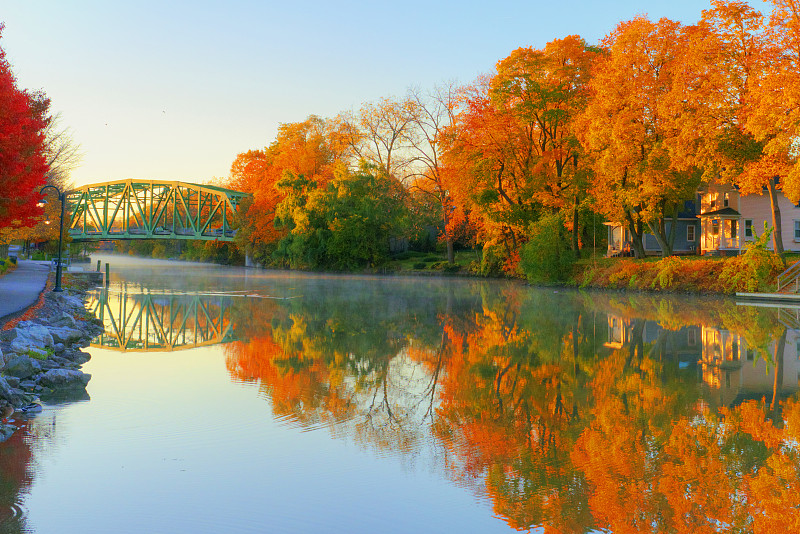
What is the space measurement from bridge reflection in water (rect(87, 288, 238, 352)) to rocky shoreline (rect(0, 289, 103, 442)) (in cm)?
→ 125

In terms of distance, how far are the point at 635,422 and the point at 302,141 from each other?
7102 centimetres

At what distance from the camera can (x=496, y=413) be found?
946cm

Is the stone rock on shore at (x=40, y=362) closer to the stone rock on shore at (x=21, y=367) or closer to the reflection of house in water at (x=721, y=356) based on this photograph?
the stone rock on shore at (x=21, y=367)

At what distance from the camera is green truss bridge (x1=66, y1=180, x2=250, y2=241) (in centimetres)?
9400

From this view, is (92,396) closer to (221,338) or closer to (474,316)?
(221,338)

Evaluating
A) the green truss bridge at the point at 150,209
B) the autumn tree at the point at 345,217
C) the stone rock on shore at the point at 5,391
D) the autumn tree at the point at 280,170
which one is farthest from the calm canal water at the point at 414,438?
the green truss bridge at the point at 150,209

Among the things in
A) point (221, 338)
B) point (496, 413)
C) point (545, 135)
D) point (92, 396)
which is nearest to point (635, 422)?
point (496, 413)

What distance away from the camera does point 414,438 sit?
8.26 m

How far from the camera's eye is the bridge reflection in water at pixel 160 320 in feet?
54.5

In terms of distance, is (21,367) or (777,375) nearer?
(21,367)

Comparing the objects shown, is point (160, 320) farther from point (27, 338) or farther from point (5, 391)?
point (5, 391)

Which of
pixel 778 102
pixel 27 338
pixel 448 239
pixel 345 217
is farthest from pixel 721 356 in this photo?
pixel 345 217

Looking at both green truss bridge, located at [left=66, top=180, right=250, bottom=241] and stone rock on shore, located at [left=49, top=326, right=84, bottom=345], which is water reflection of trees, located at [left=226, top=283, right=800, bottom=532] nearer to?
stone rock on shore, located at [left=49, top=326, right=84, bottom=345]

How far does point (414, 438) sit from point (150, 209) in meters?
97.1
